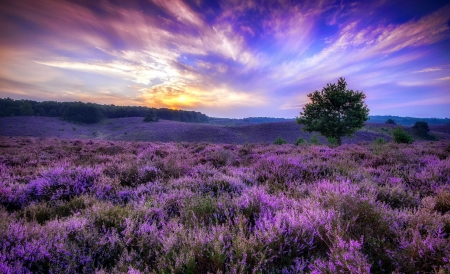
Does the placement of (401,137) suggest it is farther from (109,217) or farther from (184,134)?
(184,134)

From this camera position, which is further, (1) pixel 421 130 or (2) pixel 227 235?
(1) pixel 421 130

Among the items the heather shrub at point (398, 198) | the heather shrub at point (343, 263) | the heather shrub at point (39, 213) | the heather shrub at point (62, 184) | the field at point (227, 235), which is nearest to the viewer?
the heather shrub at point (343, 263)

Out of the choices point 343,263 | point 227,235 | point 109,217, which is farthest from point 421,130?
point 109,217

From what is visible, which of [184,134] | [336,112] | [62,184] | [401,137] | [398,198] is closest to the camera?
[398,198]

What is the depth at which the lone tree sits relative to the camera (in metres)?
20.6

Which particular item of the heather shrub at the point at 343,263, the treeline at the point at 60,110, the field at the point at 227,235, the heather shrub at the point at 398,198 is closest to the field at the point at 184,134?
the treeline at the point at 60,110

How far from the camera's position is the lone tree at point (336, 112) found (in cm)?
2061

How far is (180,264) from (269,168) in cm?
438

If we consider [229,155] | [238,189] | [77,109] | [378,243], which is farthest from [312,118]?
[77,109]

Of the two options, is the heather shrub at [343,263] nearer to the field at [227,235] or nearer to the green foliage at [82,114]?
the field at [227,235]

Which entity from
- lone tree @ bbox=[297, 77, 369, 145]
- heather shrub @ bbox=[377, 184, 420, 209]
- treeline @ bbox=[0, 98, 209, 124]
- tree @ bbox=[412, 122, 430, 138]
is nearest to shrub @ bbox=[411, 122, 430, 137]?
tree @ bbox=[412, 122, 430, 138]

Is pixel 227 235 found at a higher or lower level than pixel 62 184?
higher

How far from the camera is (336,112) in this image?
2173cm

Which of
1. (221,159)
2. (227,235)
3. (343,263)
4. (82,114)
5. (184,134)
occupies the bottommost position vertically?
(184,134)
